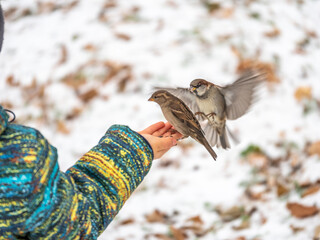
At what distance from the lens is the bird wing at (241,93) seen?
1.38 m

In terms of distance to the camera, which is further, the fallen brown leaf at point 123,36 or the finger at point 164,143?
the fallen brown leaf at point 123,36

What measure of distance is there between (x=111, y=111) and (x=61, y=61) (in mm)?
834

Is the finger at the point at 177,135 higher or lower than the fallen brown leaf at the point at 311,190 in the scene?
lower

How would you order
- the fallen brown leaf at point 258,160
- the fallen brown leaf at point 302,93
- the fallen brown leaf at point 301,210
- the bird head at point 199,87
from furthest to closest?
the fallen brown leaf at point 302,93
the fallen brown leaf at point 258,160
the fallen brown leaf at point 301,210
the bird head at point 199,87

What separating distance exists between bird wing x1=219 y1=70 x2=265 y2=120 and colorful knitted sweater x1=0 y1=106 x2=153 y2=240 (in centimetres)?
44

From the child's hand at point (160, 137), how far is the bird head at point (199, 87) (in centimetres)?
19

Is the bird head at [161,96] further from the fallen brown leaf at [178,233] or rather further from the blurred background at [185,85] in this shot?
the fallen brown leaf at [178,233]

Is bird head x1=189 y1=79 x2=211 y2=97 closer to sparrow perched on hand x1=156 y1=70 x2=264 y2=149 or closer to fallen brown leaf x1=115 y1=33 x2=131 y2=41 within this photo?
sparrow perched on hand x1=156 y1=70 x2=264 y2=149

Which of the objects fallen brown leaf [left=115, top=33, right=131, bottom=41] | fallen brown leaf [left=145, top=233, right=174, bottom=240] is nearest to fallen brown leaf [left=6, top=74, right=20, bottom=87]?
fallen brown leaf [left=115, top=33, right=131, bottom=41]

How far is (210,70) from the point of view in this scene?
340 cm

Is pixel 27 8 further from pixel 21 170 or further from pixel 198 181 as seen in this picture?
pixel 21 170

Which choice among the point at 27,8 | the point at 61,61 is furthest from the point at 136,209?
the point at 27,8

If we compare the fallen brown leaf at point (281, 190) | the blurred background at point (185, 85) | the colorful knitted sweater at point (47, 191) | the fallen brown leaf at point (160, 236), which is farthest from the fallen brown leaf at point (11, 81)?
the colorful knitted sweater at point (47, 191)

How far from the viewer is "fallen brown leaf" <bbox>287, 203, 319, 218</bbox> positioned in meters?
2.71
